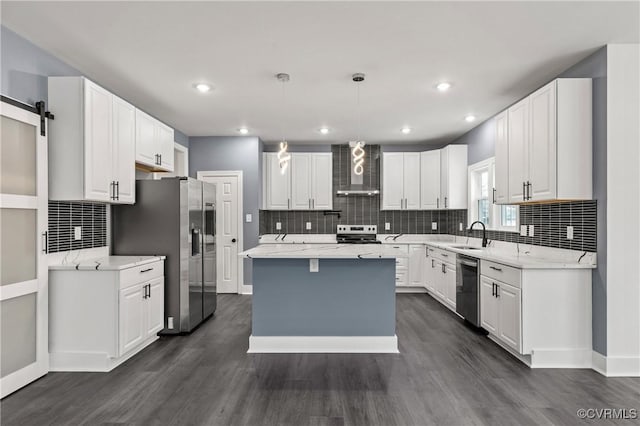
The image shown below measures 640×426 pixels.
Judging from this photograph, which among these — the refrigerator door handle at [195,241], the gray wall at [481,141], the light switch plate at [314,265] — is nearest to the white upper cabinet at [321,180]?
the gray wall at [481,141]

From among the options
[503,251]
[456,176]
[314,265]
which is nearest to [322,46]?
[314,265]

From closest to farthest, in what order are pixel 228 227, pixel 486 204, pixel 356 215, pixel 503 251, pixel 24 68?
pixel 24 68
pixel 503 251
pixel 486 204
pixel 228 227
pixel 356 215

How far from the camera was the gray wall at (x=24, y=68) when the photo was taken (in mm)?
2618

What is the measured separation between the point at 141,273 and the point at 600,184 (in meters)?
4.16

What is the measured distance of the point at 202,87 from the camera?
3709 millimetres

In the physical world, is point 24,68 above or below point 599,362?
above

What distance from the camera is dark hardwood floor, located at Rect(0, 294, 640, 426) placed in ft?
7.59

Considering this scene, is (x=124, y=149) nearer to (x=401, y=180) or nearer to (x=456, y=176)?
(x=401, y=180)

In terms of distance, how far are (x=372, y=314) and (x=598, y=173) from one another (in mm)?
2318

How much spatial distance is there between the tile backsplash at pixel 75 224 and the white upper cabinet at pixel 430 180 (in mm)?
4876

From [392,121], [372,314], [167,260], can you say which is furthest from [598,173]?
[167,260]

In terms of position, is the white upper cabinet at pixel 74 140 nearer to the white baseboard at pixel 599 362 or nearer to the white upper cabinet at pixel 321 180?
the white upper cabinet at pixel 321 180

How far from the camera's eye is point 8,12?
2396 mm

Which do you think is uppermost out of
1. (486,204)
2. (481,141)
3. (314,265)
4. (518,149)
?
(481,141)
